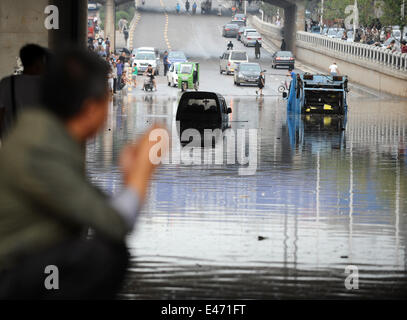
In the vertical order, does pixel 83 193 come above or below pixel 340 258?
above

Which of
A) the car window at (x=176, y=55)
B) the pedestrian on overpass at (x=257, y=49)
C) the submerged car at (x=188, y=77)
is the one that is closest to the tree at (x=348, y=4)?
the pedestrian on overpass at (x=257, y=49)

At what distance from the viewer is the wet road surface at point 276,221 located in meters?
9.14

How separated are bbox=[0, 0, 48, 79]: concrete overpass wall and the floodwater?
234 cm

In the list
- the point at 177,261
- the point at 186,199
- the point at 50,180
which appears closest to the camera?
the point at 50,180

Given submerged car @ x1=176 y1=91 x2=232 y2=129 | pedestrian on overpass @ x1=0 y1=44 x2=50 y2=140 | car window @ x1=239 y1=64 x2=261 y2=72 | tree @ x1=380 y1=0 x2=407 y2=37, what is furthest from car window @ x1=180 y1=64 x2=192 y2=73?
pedestrian on overpass @ x1=0 y1=44 x2=50 y2=140

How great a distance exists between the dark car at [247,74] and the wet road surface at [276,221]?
33755 millimetres

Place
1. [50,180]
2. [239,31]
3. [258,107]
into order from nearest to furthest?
1. [50,180]
2. [258,107]
3. [239,31]

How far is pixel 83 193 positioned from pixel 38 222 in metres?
0.21

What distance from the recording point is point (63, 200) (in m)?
3.68

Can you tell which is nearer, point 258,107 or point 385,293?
point 385,293

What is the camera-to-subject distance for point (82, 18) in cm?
1550

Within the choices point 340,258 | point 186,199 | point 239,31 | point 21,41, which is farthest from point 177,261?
point 239,31

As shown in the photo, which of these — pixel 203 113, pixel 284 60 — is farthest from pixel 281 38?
pixel 203 113

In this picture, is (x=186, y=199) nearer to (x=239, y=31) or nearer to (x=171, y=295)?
(x=171, y=295)
